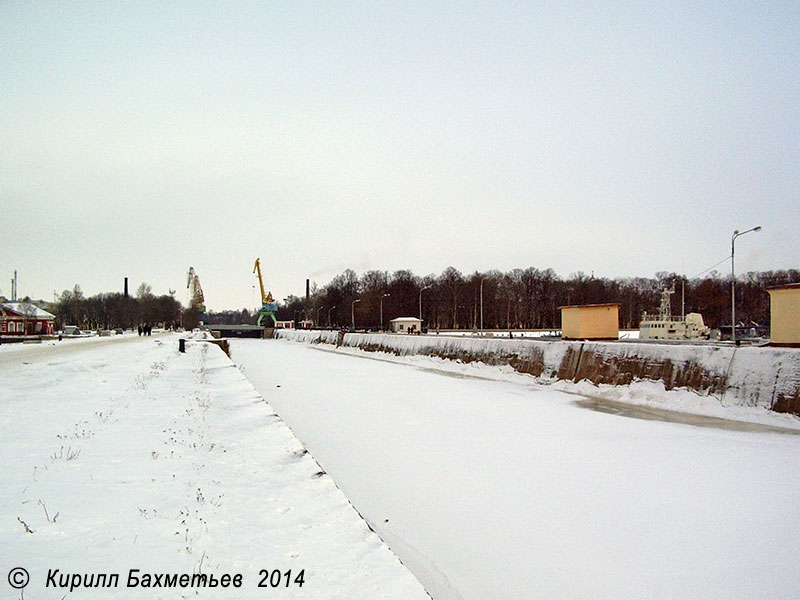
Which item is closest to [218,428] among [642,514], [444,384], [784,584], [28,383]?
[642,514]

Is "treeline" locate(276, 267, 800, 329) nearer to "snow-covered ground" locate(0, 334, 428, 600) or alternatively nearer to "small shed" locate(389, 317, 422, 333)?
"small shed" locate(389, 317, 422, 333)

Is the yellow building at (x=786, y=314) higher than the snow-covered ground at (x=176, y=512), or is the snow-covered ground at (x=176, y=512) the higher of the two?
the yellow building at (x=786, y=314)

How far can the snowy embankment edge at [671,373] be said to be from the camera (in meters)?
13.5

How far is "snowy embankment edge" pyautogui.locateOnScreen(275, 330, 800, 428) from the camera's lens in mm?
13531

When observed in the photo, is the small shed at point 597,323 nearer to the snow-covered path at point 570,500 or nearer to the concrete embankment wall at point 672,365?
the concrete embankment wall at point 672,365

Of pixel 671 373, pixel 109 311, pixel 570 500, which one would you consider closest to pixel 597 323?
pixel 671 373

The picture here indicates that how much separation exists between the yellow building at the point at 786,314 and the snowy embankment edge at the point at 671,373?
3.32 meters

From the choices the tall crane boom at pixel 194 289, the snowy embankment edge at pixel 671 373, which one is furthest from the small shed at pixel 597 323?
the tall crane boom at pixel 194 289

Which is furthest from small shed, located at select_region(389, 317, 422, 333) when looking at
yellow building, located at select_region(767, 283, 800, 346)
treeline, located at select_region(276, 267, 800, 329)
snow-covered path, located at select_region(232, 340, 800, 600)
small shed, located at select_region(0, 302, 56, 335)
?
snow-covered path, located at select_region(232, 340, 800, 600)

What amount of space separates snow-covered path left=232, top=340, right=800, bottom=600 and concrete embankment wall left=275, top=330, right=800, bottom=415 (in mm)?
2474

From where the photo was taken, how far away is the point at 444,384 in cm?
2225

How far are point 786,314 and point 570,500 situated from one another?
14239 mm

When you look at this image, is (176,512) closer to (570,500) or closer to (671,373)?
(570,500)

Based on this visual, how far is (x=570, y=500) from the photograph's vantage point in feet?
23.9
